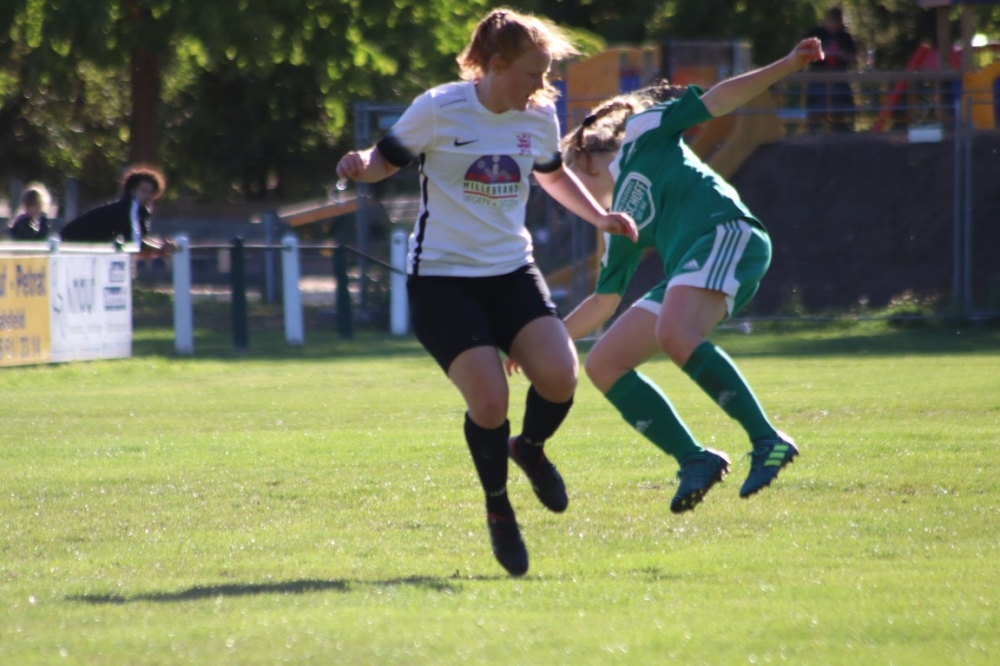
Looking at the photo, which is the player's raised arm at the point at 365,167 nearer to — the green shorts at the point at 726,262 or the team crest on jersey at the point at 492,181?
the team crest on jersey at the point at 492,181

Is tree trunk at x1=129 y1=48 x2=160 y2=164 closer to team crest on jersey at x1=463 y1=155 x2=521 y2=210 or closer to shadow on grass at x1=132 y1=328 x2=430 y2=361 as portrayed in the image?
shadow on grass at x1=132 y1=328 x2=430 y2=361

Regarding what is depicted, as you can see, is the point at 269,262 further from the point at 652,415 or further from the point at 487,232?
the point at 487,232

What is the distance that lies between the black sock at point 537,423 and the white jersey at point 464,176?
0.55 metres

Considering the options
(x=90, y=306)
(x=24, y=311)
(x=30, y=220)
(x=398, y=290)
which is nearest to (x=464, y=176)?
(x=24, y=311)

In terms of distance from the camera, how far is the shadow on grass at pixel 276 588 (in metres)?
4.62

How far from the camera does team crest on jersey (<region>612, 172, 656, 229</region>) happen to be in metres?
5.92

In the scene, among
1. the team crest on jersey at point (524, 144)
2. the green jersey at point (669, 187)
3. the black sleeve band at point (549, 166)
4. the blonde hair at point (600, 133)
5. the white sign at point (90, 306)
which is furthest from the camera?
the white sign at point (90, 306)

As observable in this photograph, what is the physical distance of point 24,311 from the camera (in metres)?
13.6

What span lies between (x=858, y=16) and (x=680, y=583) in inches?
1389

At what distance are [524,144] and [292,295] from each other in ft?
42.3

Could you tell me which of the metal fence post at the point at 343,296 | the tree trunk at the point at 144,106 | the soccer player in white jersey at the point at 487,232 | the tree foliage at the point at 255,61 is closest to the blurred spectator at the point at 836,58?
the metal fence post at the point at 343,296

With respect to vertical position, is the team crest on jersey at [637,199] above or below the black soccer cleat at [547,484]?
above

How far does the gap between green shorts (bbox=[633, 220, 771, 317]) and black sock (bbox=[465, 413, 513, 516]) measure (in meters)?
1.02

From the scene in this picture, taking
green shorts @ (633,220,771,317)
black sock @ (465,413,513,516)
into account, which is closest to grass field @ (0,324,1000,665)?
black sock @ (465,413,513,516)
